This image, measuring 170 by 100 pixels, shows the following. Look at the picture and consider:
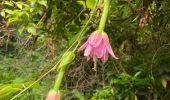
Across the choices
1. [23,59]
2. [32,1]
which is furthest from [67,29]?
[23,59]

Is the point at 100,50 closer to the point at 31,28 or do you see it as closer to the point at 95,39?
the point at 95,39

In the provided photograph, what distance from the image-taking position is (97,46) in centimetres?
61

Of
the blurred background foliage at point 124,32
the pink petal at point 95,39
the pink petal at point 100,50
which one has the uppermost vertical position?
the pink petal at point 95,39

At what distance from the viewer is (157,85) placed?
1.52 metres

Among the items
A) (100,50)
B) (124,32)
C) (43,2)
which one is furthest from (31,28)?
(100,50)

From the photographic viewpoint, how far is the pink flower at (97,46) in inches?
23.3

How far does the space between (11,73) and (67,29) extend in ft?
6.63

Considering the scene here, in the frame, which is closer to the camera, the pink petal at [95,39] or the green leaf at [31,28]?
the pink petal at [95,39]

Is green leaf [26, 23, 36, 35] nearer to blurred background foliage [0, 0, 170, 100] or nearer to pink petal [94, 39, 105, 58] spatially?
blurred background foliage [0, 0, 170, 100]

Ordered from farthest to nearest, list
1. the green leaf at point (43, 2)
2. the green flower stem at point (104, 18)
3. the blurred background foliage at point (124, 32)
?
the blurred background foliage at point (124, 32), the green leaf at point (43, 2), the green flower stem at point (104, 18)

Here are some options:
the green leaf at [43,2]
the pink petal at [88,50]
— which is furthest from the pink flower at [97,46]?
the green leaf at [43,2]

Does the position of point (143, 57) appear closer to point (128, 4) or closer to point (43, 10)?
point (128, 4)

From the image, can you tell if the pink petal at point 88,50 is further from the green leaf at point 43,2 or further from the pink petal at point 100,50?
the green leaf at point 43,2

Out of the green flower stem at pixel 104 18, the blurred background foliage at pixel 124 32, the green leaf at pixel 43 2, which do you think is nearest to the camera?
the green flower stem at pixel 104 18
